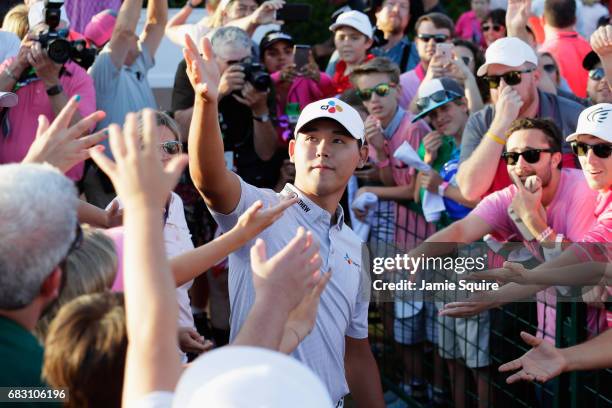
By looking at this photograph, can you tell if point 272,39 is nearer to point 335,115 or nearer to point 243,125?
point 243,125

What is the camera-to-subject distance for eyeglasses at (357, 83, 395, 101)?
6.64 meters

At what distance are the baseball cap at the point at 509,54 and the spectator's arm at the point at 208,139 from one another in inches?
100.0

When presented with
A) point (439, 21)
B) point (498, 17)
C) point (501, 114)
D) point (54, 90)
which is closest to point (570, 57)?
point (498, 17)

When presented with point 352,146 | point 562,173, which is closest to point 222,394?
point 352,146

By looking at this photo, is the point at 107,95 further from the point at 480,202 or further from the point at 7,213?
the point at 7,213

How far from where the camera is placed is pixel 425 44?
295 inches

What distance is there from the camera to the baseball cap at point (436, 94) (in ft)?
20.3

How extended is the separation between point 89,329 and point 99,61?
466 centimetres

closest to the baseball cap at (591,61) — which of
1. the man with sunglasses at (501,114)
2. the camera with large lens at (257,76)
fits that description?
the man with sunglasses at (501,114)

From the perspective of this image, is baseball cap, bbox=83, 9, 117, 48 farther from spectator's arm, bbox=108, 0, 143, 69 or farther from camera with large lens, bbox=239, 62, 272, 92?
camera with large lens, bbox=239, 62, 272, 92

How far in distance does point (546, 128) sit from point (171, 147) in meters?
1.89

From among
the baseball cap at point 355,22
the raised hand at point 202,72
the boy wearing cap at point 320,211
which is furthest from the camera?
the baseball cap at point 355,22

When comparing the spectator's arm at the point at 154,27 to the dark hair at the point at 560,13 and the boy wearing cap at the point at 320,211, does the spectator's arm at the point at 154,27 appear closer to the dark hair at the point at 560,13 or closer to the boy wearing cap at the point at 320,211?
the dark hair at the point at 560,13

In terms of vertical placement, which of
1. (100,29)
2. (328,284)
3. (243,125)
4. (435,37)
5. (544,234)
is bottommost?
(328,284)
